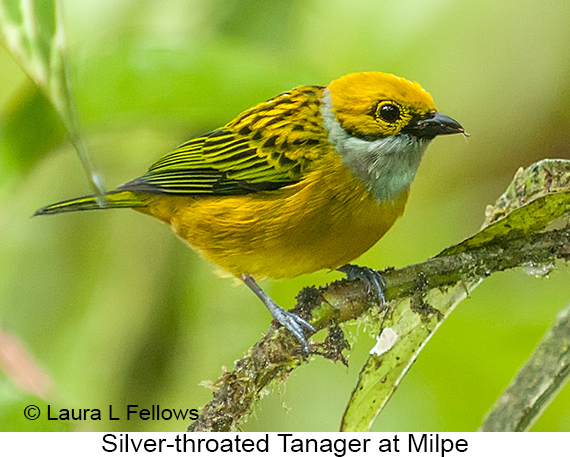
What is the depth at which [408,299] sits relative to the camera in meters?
1.15

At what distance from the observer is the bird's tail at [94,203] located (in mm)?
1319

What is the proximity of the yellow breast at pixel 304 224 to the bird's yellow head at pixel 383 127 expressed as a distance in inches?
1.1

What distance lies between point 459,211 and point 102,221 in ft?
3.00

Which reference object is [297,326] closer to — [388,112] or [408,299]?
[408,299]

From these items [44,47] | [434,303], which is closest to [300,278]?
[434,303]

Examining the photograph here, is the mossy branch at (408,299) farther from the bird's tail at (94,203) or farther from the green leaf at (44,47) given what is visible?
the green leaf at (44,47)

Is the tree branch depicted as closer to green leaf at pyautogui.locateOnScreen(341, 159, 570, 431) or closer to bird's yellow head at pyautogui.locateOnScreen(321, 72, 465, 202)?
green leaf at pyautogui.locateOnScreen(341, 159, 570, 431)

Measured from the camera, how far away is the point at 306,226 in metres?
1.21

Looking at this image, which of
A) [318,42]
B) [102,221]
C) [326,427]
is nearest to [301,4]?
[318,42]

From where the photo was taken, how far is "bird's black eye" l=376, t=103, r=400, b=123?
119 cm

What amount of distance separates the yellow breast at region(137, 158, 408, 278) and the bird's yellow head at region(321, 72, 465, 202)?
1.1 inches

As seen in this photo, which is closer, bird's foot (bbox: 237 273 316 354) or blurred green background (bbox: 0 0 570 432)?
bird's foot (bbox: 237 273 316 354)

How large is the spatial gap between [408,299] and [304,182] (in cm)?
30

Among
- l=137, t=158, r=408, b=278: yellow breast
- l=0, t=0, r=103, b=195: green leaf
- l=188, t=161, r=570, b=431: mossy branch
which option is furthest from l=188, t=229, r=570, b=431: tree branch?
l=0, t=0, r=103, b=195: green leaf
